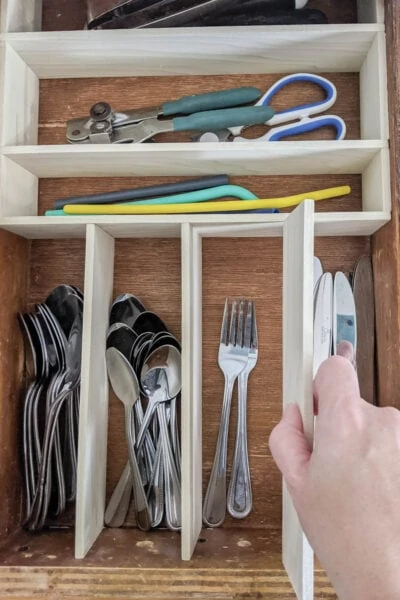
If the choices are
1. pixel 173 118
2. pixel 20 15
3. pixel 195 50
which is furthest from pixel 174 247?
pixel 20 15

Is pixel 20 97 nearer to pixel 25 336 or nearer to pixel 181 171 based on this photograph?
pixel 181 171

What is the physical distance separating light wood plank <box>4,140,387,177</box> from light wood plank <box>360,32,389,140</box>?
4cm

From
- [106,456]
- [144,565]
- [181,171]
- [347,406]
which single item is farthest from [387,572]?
[181,171]

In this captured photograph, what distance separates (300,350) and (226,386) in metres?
0.29

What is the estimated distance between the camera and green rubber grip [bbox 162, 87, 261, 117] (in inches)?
37.1

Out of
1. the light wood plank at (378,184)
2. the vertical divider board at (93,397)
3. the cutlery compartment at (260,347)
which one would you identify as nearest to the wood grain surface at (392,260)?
the light wood plank at (378,184)

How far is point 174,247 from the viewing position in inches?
39.8

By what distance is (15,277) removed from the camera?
964mm

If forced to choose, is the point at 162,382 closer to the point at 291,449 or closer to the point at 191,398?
the point at 191,398

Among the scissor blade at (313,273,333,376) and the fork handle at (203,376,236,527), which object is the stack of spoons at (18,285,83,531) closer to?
the fork handle at (203,376,236,527)

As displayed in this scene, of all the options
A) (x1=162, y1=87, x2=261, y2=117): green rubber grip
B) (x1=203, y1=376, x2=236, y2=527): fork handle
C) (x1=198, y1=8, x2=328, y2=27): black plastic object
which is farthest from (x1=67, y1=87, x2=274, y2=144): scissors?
(x1=203, y1=376, x2=236, y2=527): fork handle

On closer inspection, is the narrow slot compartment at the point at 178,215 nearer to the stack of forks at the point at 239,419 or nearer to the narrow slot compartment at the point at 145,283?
the narrow slot compartment at the point at 145,283

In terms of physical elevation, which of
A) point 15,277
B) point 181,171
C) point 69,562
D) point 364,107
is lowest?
point 69,562

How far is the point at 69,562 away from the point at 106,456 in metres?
0.20
